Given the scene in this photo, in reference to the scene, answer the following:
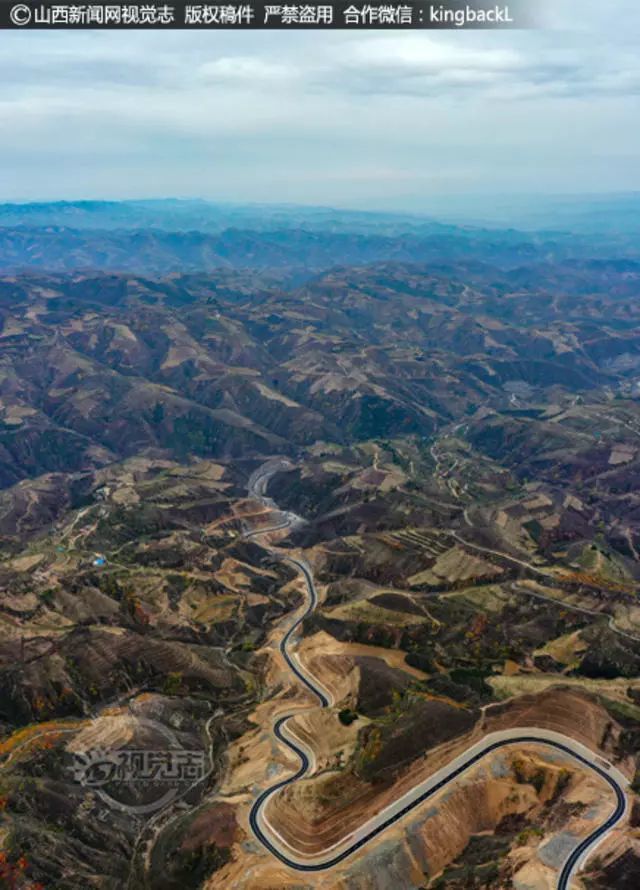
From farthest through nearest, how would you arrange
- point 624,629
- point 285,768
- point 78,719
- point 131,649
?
point 624,629
point 131,649
point 78,719
point 285,768

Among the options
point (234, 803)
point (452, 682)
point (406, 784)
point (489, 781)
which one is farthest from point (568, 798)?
point (234, 803)

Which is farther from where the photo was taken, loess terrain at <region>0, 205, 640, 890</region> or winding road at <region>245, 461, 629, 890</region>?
loess terrain at <region>0, 205, 640, 890</region>

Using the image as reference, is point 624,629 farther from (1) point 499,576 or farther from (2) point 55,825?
(2) point 55,825

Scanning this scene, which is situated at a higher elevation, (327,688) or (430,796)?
(430,796)

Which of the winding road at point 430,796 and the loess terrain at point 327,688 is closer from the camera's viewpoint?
the winding road at point 430,796

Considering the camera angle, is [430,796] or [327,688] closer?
[430,796]

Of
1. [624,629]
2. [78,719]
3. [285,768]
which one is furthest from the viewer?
[624,629]

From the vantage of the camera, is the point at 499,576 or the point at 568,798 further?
the point at 499,576

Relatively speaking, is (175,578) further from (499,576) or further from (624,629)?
(624,629)

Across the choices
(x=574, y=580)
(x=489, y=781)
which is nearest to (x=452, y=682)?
(x=489, y=781)
